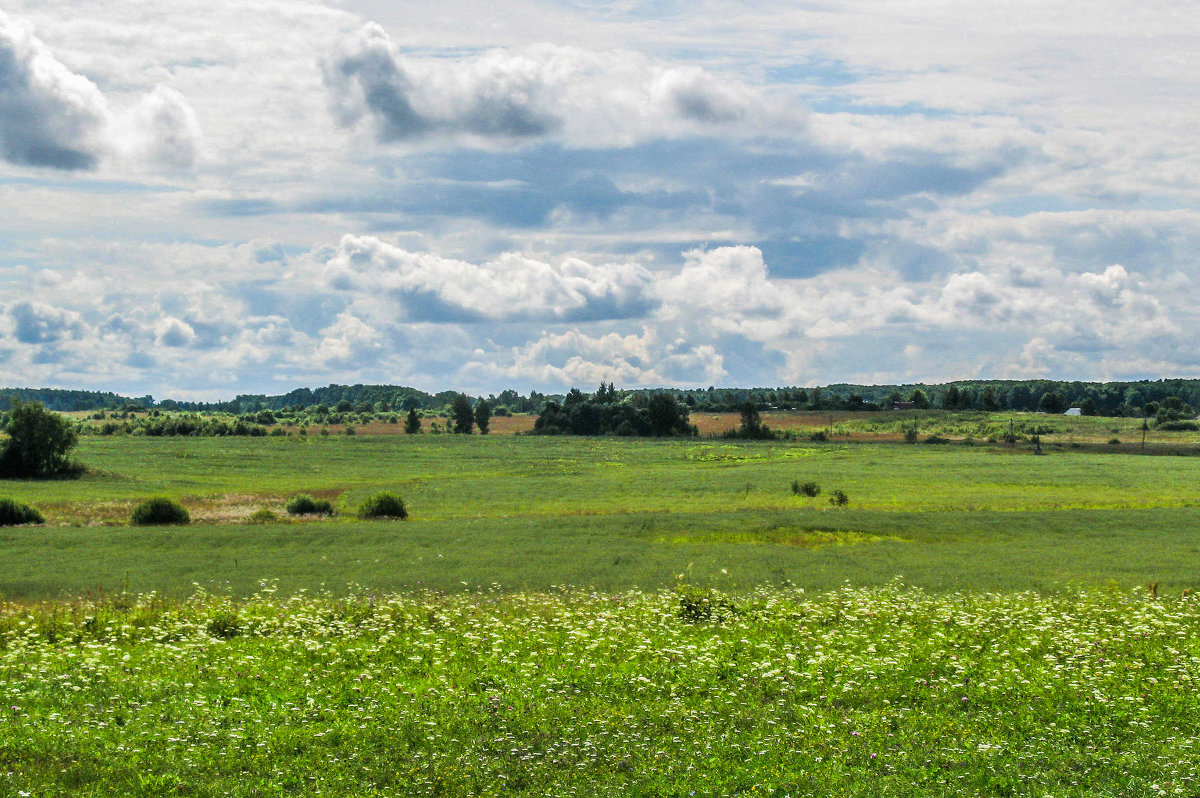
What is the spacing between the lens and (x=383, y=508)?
64812 mm

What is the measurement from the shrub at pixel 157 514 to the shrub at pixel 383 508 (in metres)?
11.9

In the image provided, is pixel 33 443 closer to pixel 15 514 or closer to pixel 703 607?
pixel 15 514

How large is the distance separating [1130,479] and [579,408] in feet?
374

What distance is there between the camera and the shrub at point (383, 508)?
2547 inches

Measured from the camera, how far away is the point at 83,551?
4288cm

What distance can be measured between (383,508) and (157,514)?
14714 millimetres

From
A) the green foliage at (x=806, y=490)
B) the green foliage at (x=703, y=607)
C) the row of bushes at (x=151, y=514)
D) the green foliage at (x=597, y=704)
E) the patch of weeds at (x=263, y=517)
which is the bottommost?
the green foliage at (x=806, y=490)

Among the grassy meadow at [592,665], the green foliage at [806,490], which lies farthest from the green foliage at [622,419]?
the grassy meadow at [592,665]

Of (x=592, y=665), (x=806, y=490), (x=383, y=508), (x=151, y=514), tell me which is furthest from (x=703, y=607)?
(x=806, y=490)

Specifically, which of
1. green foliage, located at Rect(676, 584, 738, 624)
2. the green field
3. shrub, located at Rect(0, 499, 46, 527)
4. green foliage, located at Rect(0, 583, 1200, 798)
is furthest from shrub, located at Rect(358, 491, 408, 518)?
green foliage, located at Rect(676, 584, 738, 624)

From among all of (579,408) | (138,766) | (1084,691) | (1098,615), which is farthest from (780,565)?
(579,408)

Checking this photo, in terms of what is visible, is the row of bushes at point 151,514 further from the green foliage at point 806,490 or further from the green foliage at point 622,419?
the green foliage at point 622,419

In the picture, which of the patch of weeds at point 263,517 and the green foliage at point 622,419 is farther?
the green foliage at point 622,419

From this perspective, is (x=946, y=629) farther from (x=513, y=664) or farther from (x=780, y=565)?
(x=780, y=565)
